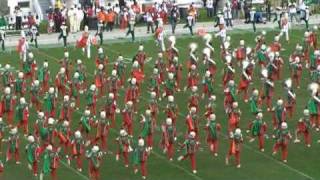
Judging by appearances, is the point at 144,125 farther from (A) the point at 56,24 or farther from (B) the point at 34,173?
(A) the point at 56,24

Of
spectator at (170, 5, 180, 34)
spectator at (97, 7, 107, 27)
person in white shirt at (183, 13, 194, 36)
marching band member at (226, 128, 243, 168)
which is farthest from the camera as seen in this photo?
spectator at (170, 5, 180, 34)

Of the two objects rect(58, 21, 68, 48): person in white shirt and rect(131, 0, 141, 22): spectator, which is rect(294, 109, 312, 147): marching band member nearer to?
rect(58, 21, 68, 48): person in white shirt

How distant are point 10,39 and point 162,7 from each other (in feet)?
25.8

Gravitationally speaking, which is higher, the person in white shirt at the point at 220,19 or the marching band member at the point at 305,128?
the person in white shirt at the point at 220,19

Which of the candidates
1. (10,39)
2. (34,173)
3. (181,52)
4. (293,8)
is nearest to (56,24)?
(10,39)

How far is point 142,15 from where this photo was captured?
5456 cm

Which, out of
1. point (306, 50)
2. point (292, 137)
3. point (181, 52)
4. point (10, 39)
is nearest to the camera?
point (292, 137)

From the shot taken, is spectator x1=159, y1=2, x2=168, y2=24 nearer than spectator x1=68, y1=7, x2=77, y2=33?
No

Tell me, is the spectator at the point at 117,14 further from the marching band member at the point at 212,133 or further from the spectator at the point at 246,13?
the marching band member at the point at 212,133

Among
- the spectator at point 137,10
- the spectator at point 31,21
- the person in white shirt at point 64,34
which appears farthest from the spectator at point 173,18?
the spectator at point 31,21

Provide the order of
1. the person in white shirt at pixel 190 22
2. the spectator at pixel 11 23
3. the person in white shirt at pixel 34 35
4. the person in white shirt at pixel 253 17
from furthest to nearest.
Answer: the spectator at pixel 11 23 → the person in white shirt at pixel 253 17 → the person in white shirt at pixel 190 22 → the person in white shirt at pixel 34 35

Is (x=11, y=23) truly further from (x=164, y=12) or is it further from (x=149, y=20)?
(x=164, y=12)

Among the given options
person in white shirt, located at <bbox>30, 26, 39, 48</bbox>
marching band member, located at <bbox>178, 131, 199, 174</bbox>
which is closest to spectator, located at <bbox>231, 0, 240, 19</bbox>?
person in white shirt, located at <bbox>30, 26, 39, 48</bbox>

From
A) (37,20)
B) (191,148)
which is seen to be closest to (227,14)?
(37,20)
